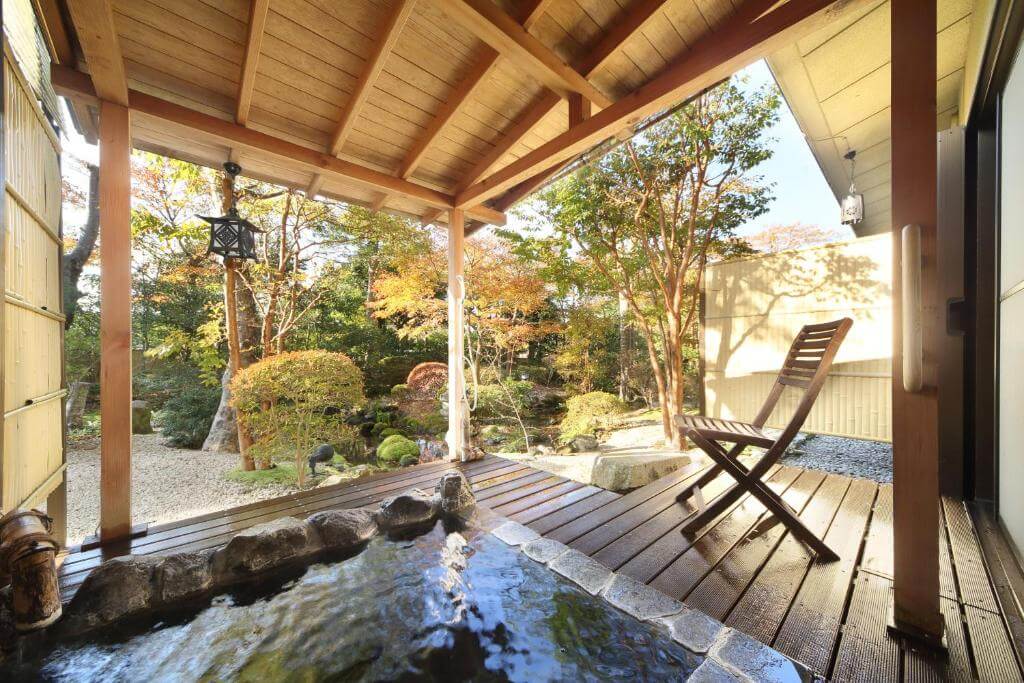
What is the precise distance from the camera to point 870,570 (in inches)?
66.6

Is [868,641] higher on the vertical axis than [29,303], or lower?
lower

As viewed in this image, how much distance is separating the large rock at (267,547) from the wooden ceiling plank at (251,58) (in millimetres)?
2352

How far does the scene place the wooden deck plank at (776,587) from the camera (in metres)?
1.39

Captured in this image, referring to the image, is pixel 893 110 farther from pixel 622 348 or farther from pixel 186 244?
pixel 186 244

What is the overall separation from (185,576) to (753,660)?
88.9 inches

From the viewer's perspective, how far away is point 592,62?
2.11m

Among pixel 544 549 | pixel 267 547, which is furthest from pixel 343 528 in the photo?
pixel 544 549

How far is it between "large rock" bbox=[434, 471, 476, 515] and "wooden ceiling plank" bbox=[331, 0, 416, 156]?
236 centimetres

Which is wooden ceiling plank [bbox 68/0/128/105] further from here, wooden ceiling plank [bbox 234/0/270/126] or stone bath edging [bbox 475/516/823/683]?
stone bath edging [bbox 475/516/823/683]

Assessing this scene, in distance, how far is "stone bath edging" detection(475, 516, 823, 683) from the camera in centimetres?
118

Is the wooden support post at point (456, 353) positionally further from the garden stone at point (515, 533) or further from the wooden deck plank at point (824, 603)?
the wooden deck plank at point (824, 603)

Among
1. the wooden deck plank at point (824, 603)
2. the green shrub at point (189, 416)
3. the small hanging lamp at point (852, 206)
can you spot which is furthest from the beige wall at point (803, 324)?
the green shrub at point (189, 416)

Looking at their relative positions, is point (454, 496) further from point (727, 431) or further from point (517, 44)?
point (517, 44)

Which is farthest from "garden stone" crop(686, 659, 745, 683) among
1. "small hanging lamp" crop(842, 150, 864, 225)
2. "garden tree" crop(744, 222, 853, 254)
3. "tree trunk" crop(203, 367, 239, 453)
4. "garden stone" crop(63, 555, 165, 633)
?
"garden tree" crop(744, 222, 853, 254)
